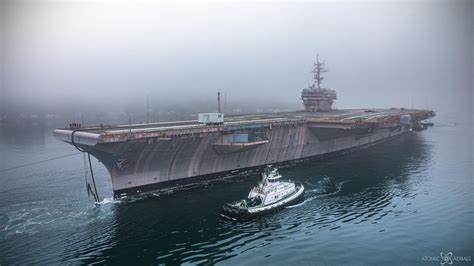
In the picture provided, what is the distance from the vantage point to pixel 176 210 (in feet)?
82.0

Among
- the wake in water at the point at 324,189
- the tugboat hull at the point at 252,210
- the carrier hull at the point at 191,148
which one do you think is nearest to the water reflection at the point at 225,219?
the wake in water at the point at 324,189

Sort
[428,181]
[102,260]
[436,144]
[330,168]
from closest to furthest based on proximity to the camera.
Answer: [102,260] → [428,181] → [330,168] → [436,144]

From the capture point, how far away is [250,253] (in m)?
18.7

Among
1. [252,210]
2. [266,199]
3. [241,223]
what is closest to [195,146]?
[266,199]

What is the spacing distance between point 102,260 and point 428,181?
28.7m

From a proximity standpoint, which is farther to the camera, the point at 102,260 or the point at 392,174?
the point at 392,174

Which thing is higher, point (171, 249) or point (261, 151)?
point (261, 151)

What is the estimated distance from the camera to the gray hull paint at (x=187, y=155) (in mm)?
26594

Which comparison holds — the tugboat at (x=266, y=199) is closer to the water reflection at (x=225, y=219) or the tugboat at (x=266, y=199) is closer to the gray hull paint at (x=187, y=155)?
the water reflection at (x=225, y=219)

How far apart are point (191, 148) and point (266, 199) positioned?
27.7ft

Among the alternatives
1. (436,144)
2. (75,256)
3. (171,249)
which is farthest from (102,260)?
(436,144)

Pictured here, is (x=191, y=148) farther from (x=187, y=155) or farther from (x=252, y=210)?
(x=252, y=210)

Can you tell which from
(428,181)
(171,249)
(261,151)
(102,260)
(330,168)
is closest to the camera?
(102,260)

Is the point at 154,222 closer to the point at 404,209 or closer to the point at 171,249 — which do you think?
the point at 171,249
